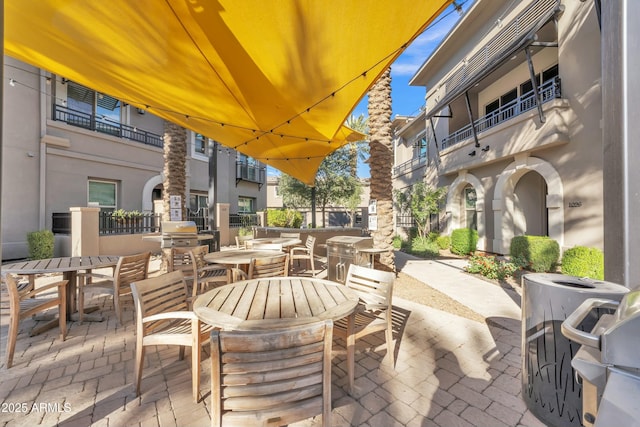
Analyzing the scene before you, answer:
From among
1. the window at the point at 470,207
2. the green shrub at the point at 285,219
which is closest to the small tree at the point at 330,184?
the green shrub at the point at 285,219

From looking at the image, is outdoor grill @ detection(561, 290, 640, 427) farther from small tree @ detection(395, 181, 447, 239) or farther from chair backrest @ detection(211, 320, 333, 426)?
small tree @ detection(395, 181, 447, 239)

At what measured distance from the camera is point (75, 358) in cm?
300

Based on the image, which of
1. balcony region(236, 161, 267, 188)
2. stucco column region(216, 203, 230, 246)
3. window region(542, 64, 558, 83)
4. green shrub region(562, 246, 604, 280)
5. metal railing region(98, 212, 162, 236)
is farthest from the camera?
balcony region(236, 161, 267, 188)

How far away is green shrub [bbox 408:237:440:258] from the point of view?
10.6 m

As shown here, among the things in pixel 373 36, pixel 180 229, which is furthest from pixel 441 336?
pixel 180 229

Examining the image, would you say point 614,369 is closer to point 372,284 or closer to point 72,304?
point 372,284

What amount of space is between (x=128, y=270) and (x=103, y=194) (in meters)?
9.82

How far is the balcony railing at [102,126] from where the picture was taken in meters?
10.2

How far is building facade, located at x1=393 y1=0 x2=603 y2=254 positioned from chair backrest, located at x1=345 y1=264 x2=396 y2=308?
7.52 metres

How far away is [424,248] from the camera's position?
37.0 feet

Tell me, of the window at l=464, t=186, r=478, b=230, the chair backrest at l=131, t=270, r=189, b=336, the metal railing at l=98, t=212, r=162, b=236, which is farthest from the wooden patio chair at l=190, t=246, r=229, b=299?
the window at l=464, t=186, r=478, b=230

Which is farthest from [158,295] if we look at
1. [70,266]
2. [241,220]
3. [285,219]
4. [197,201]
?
[197,201]

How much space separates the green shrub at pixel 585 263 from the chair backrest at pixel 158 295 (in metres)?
8.13

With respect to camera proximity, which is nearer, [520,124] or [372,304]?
[372,304]
